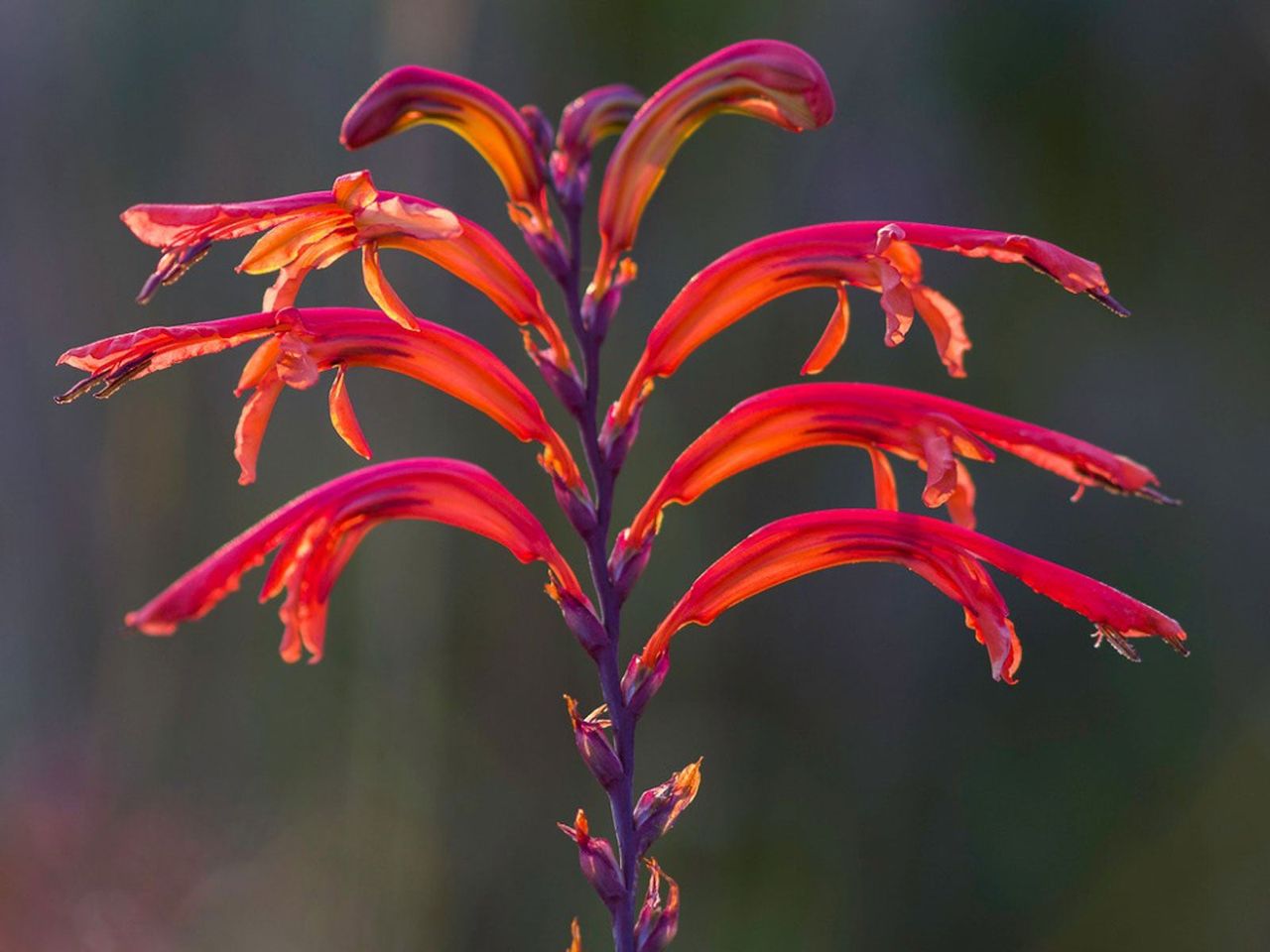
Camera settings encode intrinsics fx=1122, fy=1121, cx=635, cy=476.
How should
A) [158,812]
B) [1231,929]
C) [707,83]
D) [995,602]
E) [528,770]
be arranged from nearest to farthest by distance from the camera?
[995,602] < [707,83] < [1231,929] < [158,812] < [528,770]

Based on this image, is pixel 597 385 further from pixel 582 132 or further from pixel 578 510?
pixel 582 132

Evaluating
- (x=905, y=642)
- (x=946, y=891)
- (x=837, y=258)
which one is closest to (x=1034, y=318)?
(x=905, y=642)

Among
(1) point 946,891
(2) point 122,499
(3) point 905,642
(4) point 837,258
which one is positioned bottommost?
(1) point 946,891

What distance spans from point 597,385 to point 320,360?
0.30 m

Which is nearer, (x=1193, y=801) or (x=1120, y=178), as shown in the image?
(x=1193, y=801)

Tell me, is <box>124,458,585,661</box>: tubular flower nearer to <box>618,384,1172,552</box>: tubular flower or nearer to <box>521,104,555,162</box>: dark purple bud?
<box>618,384,1172,552</box>: tubular flower

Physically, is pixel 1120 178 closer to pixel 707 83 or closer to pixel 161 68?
pixel 707 83

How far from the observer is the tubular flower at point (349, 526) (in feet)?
3.68

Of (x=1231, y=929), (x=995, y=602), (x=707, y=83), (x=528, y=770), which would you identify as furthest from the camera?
(x=528, y=770)

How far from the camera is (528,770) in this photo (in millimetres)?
4484

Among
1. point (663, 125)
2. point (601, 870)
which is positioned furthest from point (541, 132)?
point (601, 870)

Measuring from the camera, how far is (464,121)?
129cm

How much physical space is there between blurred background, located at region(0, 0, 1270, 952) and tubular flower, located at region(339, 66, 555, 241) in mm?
2956

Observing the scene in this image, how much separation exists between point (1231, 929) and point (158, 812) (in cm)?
379
